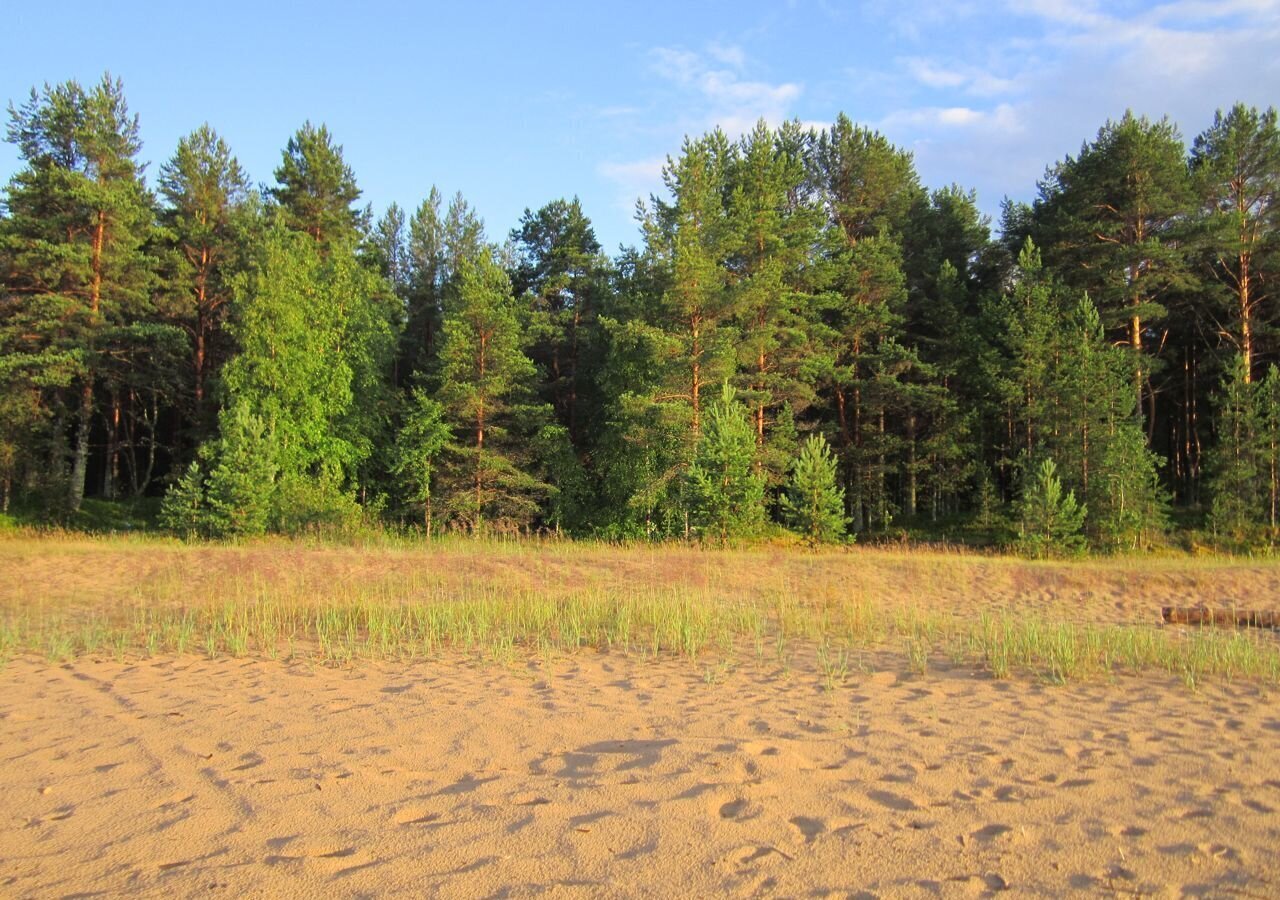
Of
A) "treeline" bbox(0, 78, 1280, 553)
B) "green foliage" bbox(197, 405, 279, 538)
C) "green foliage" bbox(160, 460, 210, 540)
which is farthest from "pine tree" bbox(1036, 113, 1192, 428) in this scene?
"green foliage" bbox(160, 460, 210, 540)

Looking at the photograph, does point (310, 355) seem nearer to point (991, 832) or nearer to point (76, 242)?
point (76, 242)

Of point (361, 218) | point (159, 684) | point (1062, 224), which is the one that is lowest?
point (159, 684)

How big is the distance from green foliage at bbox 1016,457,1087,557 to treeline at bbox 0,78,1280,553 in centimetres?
12

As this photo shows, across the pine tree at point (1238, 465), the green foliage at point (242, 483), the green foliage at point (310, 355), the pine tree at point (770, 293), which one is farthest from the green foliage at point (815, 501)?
the green foliage at point (310, 355)

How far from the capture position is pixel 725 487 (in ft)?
81.3

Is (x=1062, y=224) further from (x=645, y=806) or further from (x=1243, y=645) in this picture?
(x=645, y=806)

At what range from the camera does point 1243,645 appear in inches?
383

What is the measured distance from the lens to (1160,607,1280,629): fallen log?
14.2m

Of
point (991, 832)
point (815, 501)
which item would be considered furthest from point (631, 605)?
point (815, 501)

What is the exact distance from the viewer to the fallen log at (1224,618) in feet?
46.7

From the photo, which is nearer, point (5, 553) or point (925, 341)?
point (5, 553)

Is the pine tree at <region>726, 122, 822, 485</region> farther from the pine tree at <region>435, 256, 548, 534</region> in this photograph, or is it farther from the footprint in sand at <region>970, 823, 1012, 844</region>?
the footprint in sand at <region>970, 823, 1012, 844</region>

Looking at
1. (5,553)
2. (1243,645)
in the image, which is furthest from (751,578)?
(5,553)

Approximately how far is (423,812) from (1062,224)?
37.5m
